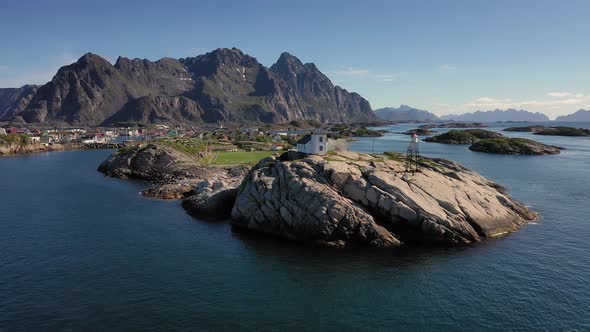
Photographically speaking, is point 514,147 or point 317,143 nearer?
point 317,143

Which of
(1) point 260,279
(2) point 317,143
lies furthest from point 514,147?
(1) point 260,279

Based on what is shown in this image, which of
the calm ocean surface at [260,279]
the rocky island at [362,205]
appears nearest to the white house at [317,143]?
the rocky island at [362,205]

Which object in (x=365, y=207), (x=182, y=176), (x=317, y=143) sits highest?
(x=317, y=143)

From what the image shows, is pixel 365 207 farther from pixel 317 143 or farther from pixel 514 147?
pixel 514 147

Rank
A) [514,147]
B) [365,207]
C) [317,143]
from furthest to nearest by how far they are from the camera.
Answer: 1. [514,147]
2. [317,143]
3. [365,207]

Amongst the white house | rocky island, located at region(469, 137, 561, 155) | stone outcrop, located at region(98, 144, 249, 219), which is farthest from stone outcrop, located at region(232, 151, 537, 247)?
rocky island, located at region(469, 137, 561, 155)

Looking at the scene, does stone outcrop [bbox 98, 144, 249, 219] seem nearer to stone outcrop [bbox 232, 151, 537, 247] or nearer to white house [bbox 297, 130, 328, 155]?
stone outcrop [bbox 232, 151, 537, 247]
